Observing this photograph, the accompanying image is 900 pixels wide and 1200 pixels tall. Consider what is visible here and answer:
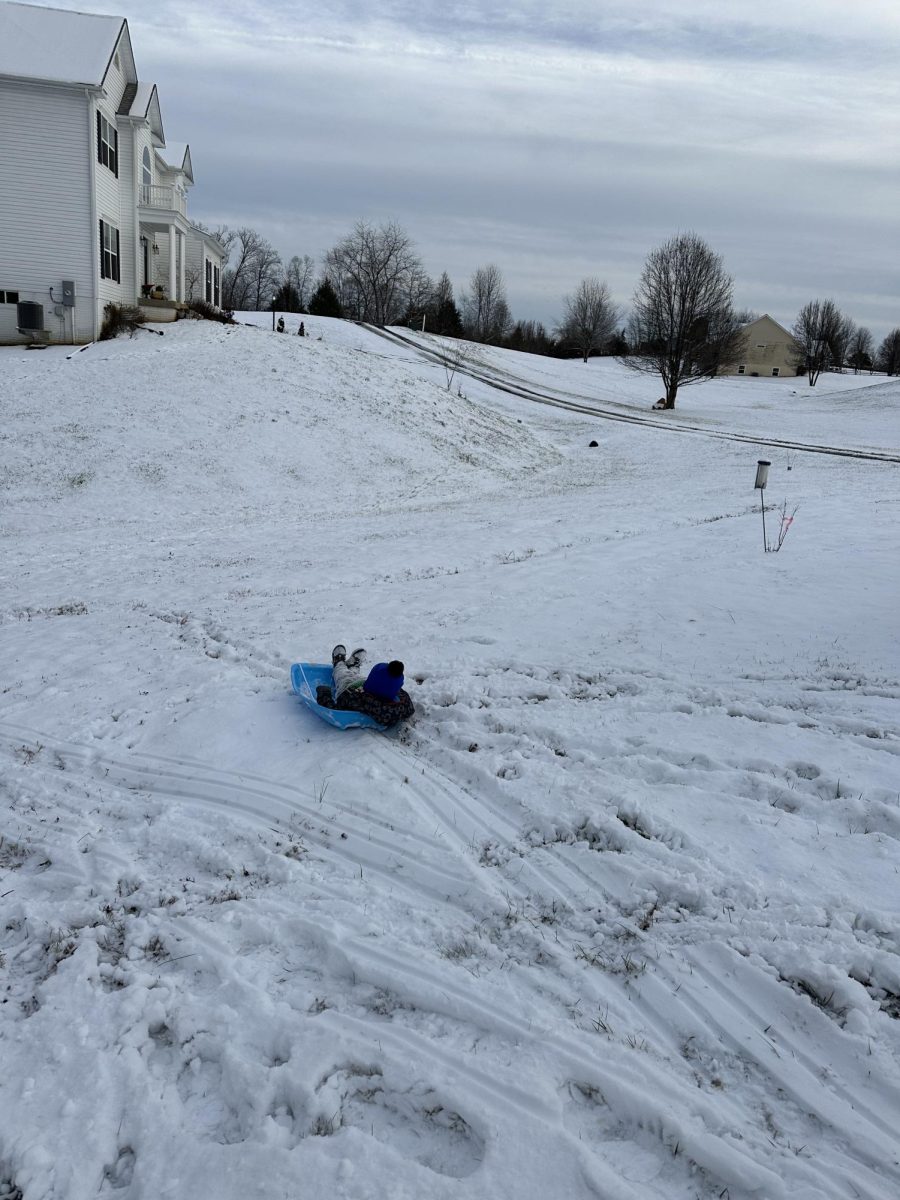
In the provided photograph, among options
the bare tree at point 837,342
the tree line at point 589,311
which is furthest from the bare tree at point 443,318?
the bare tree at point 837,342

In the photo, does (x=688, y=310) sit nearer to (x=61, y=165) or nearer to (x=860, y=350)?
(x=61, y=165)

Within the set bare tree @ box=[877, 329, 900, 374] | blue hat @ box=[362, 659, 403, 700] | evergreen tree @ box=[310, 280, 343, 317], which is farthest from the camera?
bare tree @ box=[877, 329, 900, 374]

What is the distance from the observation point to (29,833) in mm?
5836

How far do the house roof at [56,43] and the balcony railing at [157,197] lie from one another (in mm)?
4608

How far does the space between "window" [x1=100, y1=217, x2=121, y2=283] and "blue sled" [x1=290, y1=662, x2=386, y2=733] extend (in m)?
25.8

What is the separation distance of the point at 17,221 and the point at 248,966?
98.9 feet

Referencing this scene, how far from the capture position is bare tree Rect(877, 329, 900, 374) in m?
96.0

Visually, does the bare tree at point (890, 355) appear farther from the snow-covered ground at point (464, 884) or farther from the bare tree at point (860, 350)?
the snow-covered ground at point (464, 884)

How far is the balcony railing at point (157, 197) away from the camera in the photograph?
31.9m

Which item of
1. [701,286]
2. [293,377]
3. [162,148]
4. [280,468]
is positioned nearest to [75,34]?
[162,148]

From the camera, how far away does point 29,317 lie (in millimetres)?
27438

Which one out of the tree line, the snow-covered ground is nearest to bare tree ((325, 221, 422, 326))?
the tree line

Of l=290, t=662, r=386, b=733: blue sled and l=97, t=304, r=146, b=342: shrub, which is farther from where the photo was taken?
l=97, t=304, r=146, b=342: shrub

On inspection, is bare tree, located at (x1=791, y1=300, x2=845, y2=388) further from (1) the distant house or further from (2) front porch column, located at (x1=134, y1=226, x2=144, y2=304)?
(2) front porch column, located at (x1=134, y1=226, x2=144, y2=304)
